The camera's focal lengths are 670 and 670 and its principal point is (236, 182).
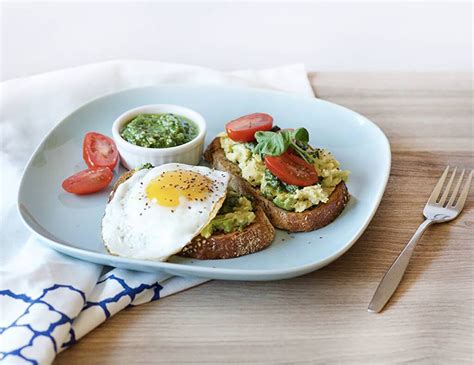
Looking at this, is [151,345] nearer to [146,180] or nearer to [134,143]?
[146,180]

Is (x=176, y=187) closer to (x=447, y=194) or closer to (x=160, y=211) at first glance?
(x=160, y=211)

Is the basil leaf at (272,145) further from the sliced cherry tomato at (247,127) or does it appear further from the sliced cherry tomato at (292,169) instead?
the sliced cherry tomato at (247,127)

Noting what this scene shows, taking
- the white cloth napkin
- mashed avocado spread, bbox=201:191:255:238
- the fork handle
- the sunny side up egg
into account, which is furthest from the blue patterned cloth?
the fork handle

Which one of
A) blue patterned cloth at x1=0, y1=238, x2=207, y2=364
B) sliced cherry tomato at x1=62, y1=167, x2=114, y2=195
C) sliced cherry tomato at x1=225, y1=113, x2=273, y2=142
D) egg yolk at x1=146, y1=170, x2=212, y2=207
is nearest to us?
blue patterned cloth at x1=0, y1=238, x2=207, y2=364

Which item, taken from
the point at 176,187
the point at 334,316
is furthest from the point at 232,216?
the point at 334,316

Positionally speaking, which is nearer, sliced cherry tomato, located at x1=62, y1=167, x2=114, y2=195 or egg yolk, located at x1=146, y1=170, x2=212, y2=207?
egg yolk, located at x1=146, y1=170, x2=212, y2=207

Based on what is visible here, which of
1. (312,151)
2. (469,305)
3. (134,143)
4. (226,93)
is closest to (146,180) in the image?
(134,143)

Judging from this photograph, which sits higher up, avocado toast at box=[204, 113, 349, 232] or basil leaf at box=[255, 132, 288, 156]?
basil leaf at box=[255, 132, 288, 156]

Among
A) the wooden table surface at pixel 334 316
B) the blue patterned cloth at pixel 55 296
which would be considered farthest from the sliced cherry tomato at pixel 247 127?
the blue patterned cloth at pixel 55 296

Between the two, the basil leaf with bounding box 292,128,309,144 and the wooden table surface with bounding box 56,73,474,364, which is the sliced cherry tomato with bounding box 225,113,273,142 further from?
the wooden table surface with bounding box 56,73,474,364
